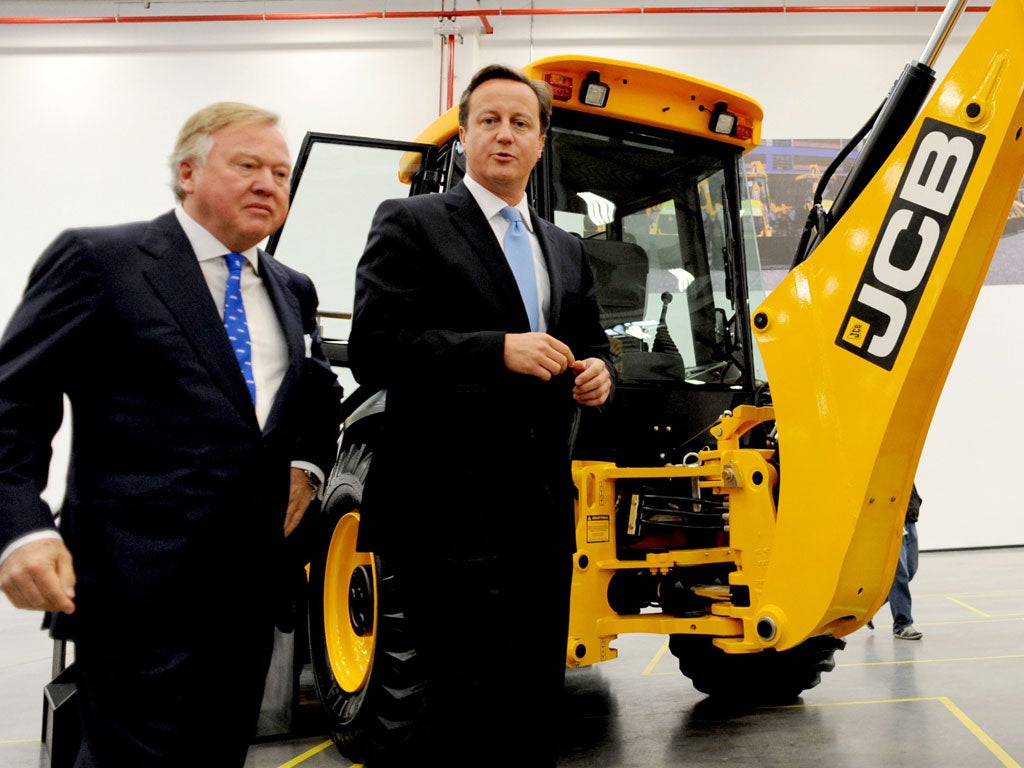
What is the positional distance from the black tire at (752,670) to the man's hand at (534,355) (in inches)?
95.2

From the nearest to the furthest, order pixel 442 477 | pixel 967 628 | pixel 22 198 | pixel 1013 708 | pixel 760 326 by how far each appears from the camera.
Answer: pixel 442 477, pixel 760 326, pixel 1013 708, pixel 967 628, pixel 22 198

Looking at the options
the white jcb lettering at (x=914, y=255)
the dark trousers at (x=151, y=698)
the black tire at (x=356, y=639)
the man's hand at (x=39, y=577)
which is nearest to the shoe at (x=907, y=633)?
the black tire at (x=356, y=639)

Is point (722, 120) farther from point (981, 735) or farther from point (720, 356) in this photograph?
point (981, 735)

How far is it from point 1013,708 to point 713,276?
221 cm

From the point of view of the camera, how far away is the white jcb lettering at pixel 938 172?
7.70ft

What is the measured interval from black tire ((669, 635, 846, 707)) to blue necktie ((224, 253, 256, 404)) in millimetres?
2712

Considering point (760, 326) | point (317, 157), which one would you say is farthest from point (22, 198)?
point (760, 326)

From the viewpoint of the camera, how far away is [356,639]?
11.5 ft

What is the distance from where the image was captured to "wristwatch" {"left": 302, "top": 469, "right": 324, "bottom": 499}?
6.02 feet

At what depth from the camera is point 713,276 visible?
3850 mm

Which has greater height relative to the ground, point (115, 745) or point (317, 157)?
point (317, 157)

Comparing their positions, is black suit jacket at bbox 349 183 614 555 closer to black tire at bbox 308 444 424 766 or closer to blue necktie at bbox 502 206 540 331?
blue necktie at bbox 502 206 540 331

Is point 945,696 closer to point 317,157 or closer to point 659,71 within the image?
point 659,71

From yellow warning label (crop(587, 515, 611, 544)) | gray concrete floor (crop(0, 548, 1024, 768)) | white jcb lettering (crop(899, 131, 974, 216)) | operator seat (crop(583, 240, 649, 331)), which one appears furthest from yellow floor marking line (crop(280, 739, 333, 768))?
white jcb lettering (crop(899, 131, 974, 216))
